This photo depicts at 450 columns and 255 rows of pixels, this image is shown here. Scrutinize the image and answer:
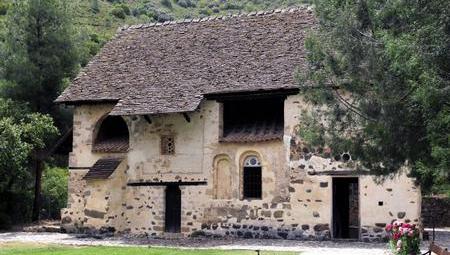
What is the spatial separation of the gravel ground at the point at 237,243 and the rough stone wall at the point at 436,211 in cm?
707

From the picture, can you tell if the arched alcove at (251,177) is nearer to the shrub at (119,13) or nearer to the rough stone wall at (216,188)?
the rough stone wall at (216,188)

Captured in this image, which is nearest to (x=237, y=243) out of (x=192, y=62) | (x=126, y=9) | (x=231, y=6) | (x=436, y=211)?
(x=192, y=62)

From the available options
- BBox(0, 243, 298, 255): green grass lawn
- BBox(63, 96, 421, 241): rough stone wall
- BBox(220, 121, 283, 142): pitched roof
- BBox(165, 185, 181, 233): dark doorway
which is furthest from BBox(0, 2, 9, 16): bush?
BBox(0, 243, 298, 255): green grass lawn

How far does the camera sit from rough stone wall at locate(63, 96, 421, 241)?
72.5ft

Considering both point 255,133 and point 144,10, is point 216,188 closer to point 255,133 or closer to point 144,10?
point 255,133

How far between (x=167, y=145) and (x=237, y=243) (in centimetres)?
559

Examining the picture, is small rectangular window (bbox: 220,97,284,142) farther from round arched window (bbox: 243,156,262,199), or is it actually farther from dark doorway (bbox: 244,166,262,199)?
dark doorway (bbox: 244,166,262,199)

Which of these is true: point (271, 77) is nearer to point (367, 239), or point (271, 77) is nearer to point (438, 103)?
point (367, 239)

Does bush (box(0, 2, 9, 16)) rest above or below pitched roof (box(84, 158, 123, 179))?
above

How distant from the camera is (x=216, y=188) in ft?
79.2

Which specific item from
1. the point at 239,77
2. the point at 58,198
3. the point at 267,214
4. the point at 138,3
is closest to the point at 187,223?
the point at 267,214

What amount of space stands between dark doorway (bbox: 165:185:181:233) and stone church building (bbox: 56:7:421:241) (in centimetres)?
4

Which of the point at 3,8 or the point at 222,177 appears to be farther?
the point at 3,8

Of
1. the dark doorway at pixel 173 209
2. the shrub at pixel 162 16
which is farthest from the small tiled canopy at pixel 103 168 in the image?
the shrub at pixel 162 16
